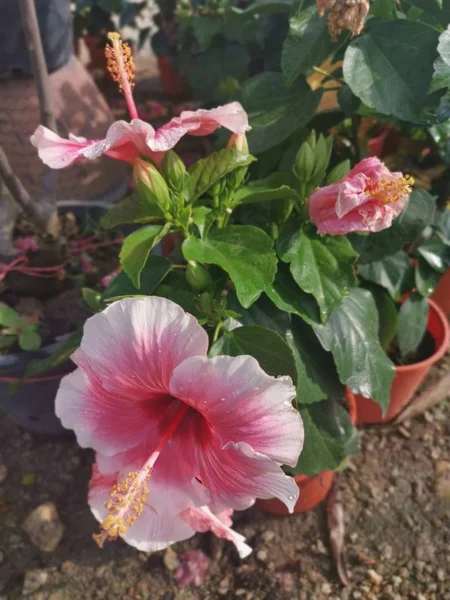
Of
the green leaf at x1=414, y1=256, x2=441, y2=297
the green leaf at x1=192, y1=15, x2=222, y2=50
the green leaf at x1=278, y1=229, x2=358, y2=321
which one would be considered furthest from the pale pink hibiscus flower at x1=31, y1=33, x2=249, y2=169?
the green leaf at x1=192, y1=15, x2=222, y2=50

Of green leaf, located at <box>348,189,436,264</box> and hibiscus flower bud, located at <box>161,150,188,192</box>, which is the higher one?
hibiscus flower bud, located at <box>161,150,188,192</box>

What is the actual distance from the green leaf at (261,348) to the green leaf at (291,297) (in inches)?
2.8

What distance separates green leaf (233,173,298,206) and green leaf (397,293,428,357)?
1.93 ft

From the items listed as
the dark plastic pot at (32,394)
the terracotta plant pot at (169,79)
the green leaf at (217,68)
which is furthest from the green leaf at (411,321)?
the terracotta plant pot at (169,79)

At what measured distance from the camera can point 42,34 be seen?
169 cm

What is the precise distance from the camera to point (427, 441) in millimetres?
1632

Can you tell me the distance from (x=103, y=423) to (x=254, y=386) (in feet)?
0.94

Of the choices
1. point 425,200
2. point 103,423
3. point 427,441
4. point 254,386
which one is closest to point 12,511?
point 103,423

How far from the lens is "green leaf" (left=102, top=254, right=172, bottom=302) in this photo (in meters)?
0.89

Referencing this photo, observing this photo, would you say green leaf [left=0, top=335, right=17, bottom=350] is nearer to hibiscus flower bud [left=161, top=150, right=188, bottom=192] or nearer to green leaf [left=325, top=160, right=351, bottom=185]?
hibiscus flower bud [left=161, top=150, right=188, bottom=192]

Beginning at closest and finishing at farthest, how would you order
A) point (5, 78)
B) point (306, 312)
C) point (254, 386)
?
point (254, 386) → point (306, 312) → point (5, 78)

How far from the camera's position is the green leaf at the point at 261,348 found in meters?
0.83

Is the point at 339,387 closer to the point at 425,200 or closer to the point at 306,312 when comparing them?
the point at 306,312

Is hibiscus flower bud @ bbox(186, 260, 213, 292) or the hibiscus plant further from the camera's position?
hibiscus flower bud @ bbox(186, 260, 213, 292)
